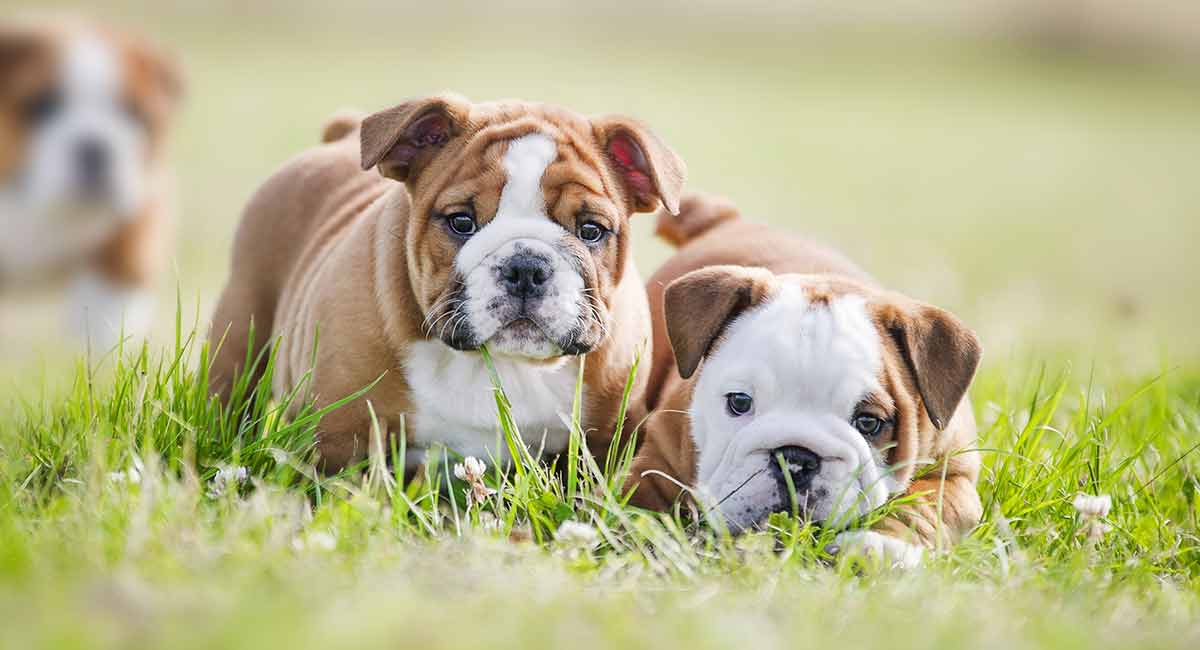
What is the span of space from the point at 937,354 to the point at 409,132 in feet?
6.16

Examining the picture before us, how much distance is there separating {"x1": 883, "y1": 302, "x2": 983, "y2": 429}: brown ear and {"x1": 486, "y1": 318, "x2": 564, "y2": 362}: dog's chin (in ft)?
3.54

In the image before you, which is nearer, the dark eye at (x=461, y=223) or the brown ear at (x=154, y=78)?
the dark eye at (x=461, y=223)

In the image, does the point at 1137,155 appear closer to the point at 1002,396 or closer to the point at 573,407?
the point at 1002,396

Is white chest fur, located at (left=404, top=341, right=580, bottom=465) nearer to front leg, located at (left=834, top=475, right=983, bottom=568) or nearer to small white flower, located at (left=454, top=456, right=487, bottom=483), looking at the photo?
small white flower, located at (left=454, top=456, right=487, bottom=483)

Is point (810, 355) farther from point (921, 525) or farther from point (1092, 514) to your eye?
point (1092, 514)

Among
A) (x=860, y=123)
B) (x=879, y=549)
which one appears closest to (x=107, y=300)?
(x=879, y=549)

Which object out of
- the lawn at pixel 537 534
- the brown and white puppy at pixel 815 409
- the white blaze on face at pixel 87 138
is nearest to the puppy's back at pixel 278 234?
the lawn at pixel 537 534

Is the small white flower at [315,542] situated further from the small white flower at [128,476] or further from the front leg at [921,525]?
the front leg at [921,525]

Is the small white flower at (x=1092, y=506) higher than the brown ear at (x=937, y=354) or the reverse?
the reverse

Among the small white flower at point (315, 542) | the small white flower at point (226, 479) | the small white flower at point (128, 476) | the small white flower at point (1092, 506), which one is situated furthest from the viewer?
the small white flower at point (1092, 506)

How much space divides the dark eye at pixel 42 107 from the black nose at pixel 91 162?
32cm

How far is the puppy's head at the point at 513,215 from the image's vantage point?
4168mm

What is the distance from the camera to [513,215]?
4289 millimetres

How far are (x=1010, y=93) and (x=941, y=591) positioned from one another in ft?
80.9
